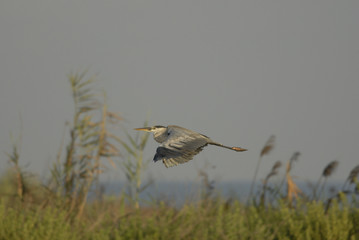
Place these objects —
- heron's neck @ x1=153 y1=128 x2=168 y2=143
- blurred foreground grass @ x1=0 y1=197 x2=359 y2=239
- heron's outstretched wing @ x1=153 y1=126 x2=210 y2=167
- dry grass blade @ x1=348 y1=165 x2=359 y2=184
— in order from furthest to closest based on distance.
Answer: dry grass blade @ x1=348 y1=165 x2=359 y2=184 → blurred foreground grass @ x1=0 y1=197 x2=359 y2=239 → heron's neck @ x1=153 y1=128 x2=168 y2=143 → heron's outstretched wing @ x1=153 y1=126 x2=210 y2=167

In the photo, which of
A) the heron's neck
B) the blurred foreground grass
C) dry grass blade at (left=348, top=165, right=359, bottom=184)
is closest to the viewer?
the heron's neck

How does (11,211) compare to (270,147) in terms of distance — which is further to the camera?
(270,147)

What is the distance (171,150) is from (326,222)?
3241 mm

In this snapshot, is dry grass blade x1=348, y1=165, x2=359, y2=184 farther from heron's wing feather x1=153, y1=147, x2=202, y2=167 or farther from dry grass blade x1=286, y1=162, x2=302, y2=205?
heron's wing feather x1=153, y1=147, x2=202, y2=167

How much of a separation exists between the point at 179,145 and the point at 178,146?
0.01m

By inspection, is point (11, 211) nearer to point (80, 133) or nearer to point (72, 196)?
point (72, 196)

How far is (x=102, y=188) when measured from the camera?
7348mm

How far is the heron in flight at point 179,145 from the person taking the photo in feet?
10.1

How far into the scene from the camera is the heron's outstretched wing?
3064 mm

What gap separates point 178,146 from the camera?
3082 mm

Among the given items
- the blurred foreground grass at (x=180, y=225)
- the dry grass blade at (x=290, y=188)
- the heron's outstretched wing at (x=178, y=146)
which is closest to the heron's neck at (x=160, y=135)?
the heron's outstretched wing at (x=178, y=146)

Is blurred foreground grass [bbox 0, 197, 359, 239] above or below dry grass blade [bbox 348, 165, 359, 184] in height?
below

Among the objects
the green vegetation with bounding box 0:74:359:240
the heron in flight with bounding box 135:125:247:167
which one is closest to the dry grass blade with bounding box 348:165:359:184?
the green vegetation with bounding box 0:74:359:240

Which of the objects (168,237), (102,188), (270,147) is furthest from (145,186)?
→ (270,147)
